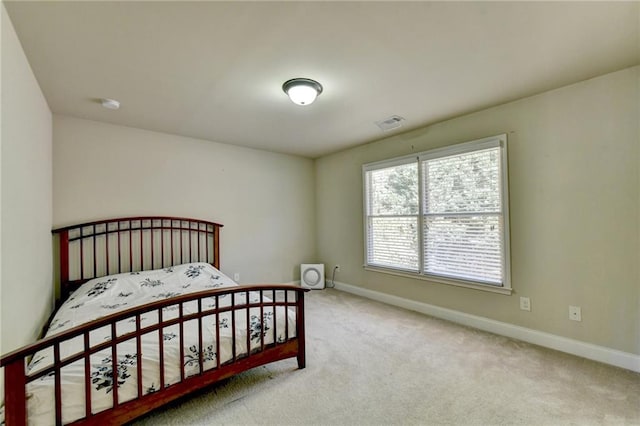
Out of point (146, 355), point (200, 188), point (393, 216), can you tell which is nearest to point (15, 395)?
point (146, 355)

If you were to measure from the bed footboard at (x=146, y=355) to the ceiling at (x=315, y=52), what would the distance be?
1.59 metres

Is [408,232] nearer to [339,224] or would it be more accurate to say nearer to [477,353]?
[339,224]

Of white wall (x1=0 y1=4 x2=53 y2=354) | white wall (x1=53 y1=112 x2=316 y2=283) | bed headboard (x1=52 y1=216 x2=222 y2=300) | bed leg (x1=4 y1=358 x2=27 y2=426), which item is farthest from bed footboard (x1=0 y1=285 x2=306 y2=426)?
white wall (x1=53 y1=112 x2=316 y2=283)

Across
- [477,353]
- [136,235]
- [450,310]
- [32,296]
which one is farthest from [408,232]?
[32,296]

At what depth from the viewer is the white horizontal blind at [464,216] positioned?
Answer: 2.80m

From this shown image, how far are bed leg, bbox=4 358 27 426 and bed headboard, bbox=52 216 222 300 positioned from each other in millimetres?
1906

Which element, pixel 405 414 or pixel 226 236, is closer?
pixel 405 414

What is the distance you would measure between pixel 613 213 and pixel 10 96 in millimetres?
4113

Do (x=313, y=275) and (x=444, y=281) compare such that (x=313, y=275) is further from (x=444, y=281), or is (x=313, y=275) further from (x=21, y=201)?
(x=21, y=201)

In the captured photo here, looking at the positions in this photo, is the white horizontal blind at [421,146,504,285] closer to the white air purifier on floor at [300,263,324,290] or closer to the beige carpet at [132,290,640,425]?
the beige carpet at [132,290,640,425]

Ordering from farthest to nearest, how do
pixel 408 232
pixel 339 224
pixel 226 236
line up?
1. pixel 339 224
2. pixel 226 236
3. pixel 408 232

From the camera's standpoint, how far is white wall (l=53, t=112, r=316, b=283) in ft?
9.48

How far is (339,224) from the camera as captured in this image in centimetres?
454

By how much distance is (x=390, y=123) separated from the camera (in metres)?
3.21
